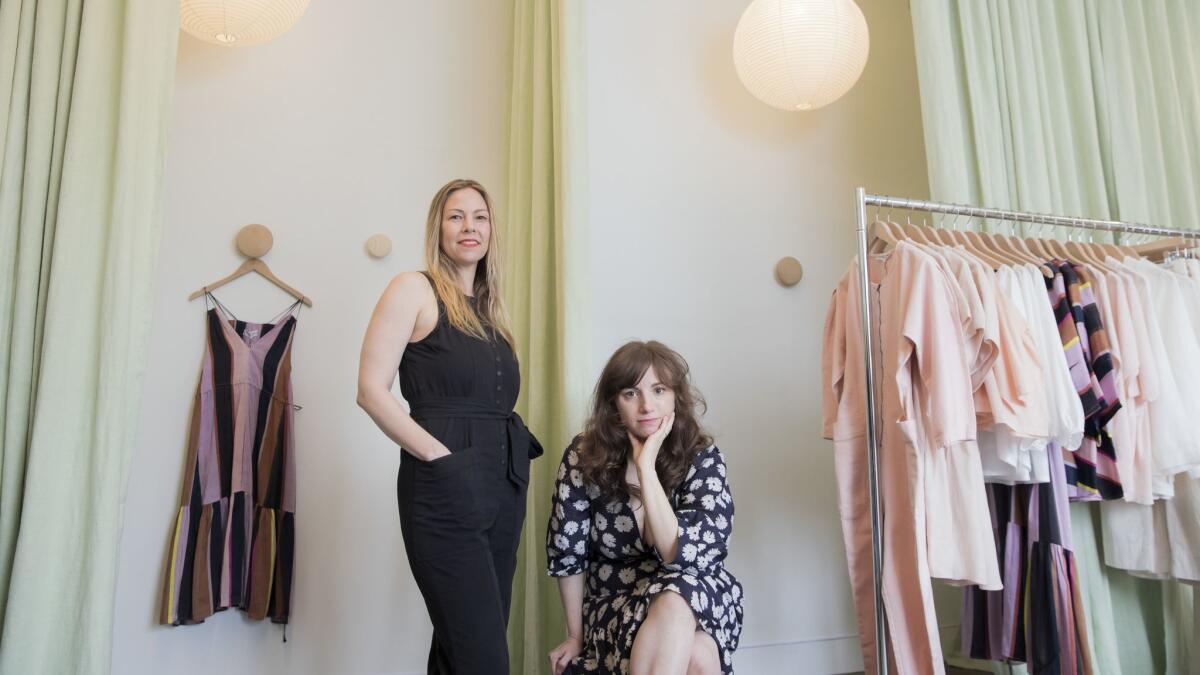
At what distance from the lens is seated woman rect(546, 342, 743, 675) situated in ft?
5.56

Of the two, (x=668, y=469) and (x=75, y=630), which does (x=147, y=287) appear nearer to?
(x=75, y=630)

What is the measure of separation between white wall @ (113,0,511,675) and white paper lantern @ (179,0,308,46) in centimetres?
28

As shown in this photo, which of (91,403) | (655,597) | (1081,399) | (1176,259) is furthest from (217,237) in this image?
(1176,259)

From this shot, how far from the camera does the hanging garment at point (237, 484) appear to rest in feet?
7.50

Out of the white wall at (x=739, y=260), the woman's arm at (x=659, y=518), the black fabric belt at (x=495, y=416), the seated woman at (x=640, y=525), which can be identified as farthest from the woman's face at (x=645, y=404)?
the white wall at (x=739, y=260)

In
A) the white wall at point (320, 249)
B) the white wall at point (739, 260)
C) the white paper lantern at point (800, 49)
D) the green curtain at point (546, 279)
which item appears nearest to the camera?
the green curtain at point (546, 279)

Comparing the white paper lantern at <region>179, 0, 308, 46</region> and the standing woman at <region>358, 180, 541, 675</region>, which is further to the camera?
the white paper lantern at <region>179, 0, 308, 46</region>

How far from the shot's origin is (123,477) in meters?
1.65

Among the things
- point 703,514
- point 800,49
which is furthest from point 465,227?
point 800,49

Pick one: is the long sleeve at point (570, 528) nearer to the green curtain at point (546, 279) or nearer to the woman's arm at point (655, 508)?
the woman's arm at point (655, 508)

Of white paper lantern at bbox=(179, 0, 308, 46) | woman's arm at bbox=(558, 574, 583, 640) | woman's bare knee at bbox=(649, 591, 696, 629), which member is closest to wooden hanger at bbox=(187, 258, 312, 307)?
white paper lantern at bbox=(179, 0, 308, 46)

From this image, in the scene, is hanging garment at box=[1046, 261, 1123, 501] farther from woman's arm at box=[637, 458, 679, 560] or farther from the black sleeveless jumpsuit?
the black sleeveless jumpsuit

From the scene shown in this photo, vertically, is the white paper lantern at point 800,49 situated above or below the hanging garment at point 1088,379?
above

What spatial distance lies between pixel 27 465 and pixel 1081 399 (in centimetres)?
238
